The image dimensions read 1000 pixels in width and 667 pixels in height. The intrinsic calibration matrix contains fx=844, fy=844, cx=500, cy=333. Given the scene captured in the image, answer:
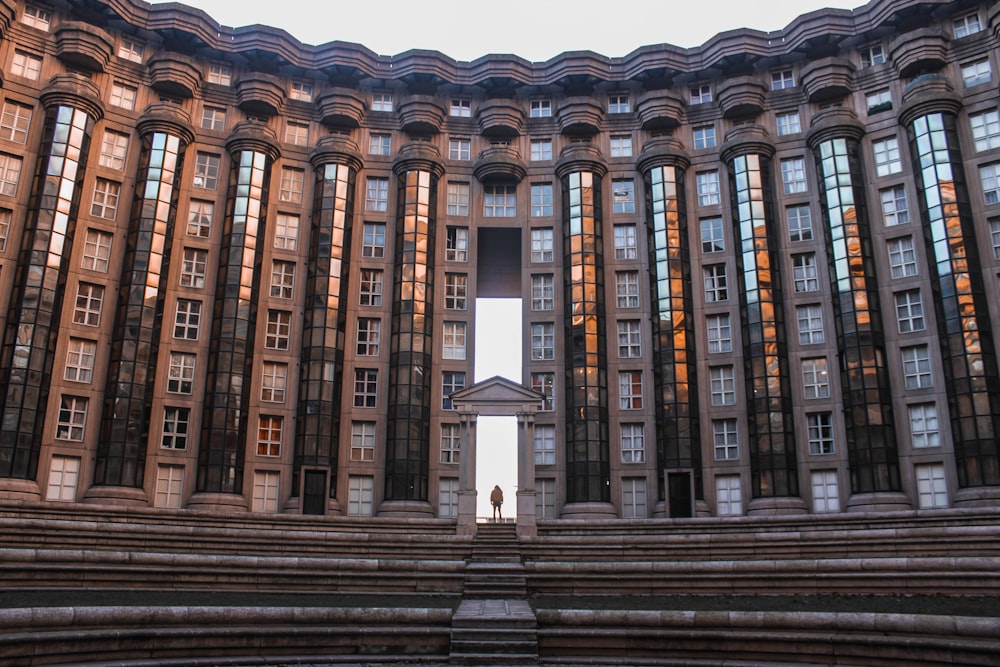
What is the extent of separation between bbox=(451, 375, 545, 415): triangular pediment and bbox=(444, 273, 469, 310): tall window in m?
11.9

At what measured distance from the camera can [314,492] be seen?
50.8 metres

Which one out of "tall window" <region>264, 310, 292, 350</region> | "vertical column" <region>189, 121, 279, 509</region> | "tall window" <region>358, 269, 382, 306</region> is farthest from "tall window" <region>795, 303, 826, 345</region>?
"vertical column" <region>189, 121, 279, 509</region>

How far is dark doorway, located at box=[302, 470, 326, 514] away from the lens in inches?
1983

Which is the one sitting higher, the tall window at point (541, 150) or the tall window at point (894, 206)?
the tall window at point (541, 150)

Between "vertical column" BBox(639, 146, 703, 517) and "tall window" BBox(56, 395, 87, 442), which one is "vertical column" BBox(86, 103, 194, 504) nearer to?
"tall window" BBox(56, 395, 87, 442)

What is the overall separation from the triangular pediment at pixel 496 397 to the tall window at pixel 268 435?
43.3 ft

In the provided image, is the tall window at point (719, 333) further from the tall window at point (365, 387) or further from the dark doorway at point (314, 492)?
the dark doorway at point (314, 492)

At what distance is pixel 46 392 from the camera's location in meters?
46.7

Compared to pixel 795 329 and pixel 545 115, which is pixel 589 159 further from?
pixel 795 329

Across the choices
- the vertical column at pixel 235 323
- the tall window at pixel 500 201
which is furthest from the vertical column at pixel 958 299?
the vertical column at pixel 235 323

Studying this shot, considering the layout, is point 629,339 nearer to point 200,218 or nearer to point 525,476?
point 525,476

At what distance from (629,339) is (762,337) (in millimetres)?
8264

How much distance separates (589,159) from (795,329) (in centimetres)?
1745

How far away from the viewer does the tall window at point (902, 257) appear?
165ft
